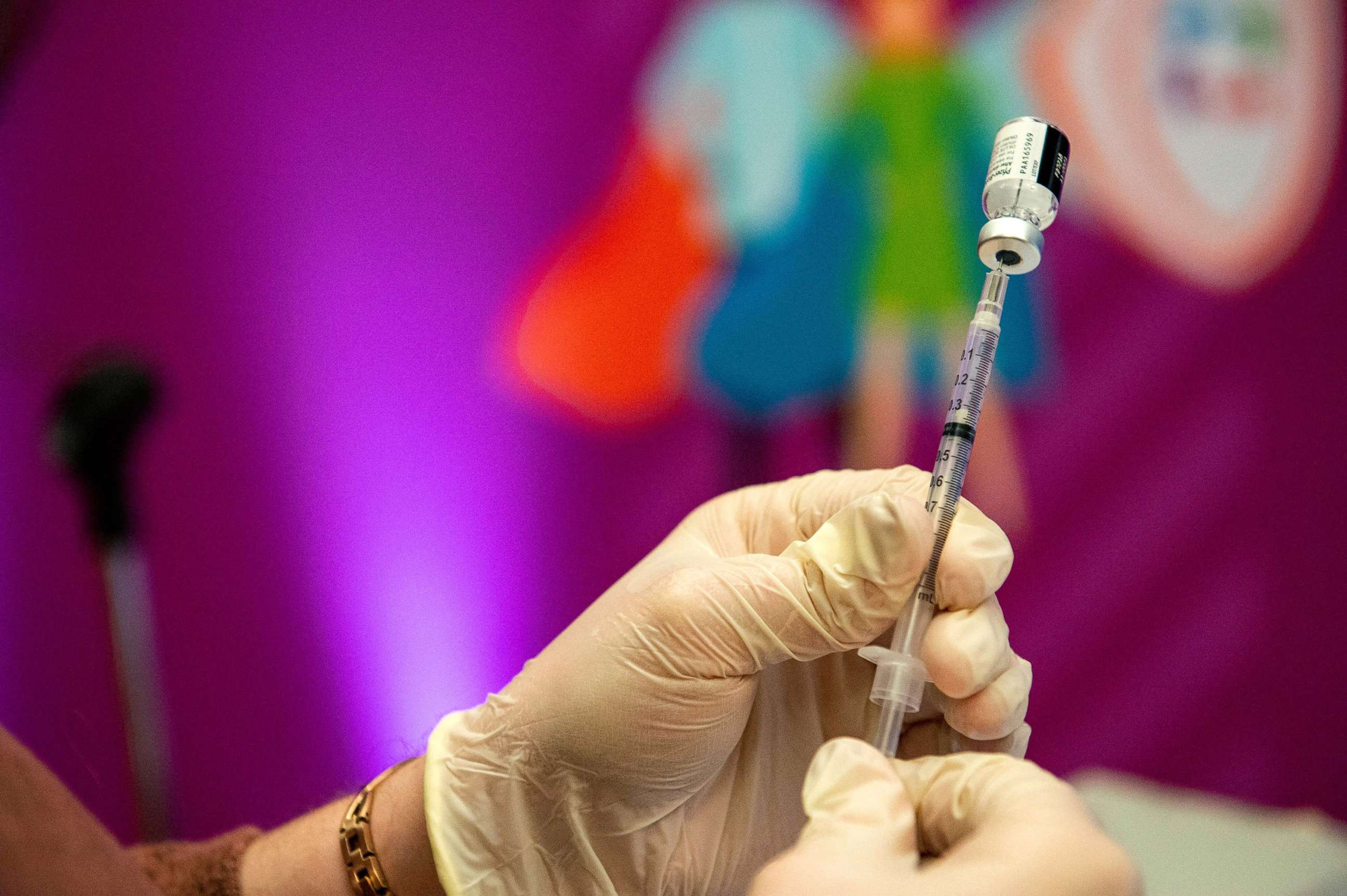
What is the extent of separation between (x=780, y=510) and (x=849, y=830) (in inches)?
13.7

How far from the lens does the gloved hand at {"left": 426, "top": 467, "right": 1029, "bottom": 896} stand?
73cm

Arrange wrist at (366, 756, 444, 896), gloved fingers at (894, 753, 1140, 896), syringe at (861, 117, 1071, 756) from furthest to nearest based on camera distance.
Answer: wrist at (366, 756, 444, 896), syringe at (861, 117, 1071, 756), gloved fingers at (894, 753, 1140, 896)

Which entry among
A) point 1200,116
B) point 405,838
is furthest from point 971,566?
point 1200,116

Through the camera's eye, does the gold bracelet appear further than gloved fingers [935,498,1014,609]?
Yes

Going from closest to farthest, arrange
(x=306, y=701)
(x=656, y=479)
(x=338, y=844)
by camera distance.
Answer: (x=338, y=844), (x=306, y=701), (x=656, y=479)

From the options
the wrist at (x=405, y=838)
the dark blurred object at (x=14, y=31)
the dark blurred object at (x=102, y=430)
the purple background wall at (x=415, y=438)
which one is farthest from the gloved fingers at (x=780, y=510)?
the dark blurred object at (x=14, y=31)

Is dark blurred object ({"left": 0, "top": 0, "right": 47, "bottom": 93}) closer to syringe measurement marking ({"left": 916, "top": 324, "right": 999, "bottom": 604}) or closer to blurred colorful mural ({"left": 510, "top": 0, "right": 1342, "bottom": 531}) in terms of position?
blurred colorful mural ({"left": 510, "top": 0, "right": 1342, "bottom": 531})

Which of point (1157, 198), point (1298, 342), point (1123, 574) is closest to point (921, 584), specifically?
point (1123, 574)

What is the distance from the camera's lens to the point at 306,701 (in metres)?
1.71

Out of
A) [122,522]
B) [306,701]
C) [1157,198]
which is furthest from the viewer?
[1157,198]

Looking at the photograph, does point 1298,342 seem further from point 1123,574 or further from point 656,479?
point 656,479

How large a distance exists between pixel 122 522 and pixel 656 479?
97 cm

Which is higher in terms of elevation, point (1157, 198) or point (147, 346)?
point (1157, 198)

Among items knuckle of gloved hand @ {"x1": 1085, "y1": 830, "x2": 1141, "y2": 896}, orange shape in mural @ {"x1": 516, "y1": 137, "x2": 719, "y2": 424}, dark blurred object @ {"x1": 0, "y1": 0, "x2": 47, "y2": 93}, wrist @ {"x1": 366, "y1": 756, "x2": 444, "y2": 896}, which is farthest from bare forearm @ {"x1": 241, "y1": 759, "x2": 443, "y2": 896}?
dark blurred object @ {"x1": 0, "y1": 0, "x2": 47, "y2": 93}
